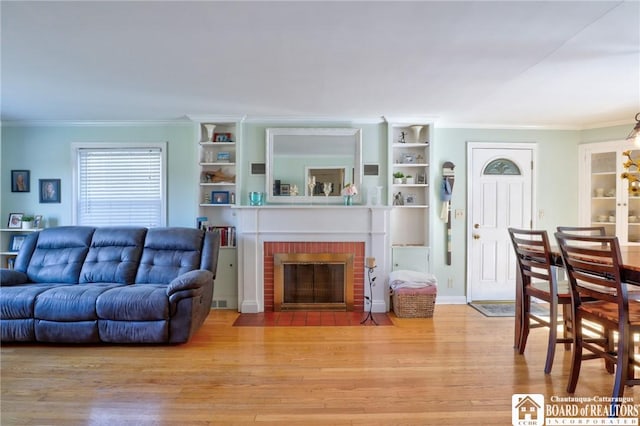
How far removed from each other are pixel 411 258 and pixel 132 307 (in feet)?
10.1

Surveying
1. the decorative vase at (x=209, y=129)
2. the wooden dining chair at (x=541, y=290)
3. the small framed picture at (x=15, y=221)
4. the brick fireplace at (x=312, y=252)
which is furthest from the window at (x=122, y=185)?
the wooden dining chair at (x=541, y=290)

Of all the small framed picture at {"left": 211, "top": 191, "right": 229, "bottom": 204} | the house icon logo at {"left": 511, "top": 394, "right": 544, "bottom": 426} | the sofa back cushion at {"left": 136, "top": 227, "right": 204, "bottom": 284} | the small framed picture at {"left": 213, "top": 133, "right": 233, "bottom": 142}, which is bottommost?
the house icon logo at {"left": 511, "top": 394, "right": 544, "bottom": 426}

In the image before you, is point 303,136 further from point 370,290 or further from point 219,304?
point 219,304

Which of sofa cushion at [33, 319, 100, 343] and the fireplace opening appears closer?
sofa cushion at [33, 319, 100, 343]

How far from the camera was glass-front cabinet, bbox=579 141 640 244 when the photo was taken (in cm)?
400

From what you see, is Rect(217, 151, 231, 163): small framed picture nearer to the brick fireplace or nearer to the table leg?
the brick fireplace

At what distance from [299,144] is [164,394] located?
9.60 ft

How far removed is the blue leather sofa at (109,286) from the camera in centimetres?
284

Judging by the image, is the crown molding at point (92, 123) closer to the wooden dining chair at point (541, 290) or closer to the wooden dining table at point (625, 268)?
the wooden dining chair at point (541, 290)

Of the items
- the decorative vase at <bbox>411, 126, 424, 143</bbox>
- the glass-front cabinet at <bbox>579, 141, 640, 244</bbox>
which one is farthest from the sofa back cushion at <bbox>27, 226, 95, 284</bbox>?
the glass-front cabinet at <bbox>579, 141, 640, 244</bbox>

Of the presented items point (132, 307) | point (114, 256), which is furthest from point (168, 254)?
point (132, 307)

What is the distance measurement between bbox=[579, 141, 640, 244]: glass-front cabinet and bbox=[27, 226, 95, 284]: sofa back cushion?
242 inches

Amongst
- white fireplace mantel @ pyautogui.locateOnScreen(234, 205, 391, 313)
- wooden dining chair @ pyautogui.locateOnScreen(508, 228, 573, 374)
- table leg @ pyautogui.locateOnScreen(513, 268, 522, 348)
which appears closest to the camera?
wooden dining chair @ pyautogui.locateOnScreen(508, 228, 573, 374)

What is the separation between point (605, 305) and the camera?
2.12 meters
